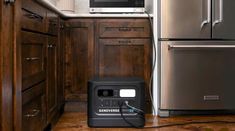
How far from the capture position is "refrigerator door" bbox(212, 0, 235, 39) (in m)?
2.63

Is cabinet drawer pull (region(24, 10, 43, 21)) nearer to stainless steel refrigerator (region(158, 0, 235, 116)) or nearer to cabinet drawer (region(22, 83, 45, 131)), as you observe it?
cabinet drawer (region(22, 83, 45, 131))

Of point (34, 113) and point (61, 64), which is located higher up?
point (61, 64)

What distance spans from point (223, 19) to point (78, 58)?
1291 mm

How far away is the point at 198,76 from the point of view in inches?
106

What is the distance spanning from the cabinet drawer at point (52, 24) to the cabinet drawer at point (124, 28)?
1.60 feet

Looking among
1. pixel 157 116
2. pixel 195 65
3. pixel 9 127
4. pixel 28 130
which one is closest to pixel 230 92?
pixel 195 65

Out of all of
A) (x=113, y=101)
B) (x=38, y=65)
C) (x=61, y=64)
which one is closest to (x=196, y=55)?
(x=113, y=101)

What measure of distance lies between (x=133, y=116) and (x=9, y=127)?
1177 millimetres

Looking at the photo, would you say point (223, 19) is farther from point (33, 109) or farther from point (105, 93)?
point (33, 109)

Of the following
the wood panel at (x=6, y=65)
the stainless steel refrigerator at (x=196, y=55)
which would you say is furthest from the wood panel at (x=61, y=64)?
the wood panel at (x=6, y=65)

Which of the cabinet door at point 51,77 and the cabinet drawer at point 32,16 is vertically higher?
the cabinet drawer at point 32,16

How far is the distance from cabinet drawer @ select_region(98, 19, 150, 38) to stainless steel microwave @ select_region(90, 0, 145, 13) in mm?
166

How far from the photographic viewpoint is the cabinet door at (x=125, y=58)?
110 inches

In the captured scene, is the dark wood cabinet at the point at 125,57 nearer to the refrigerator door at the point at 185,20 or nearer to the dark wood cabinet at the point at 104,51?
the dark wood cabinet at the point at 104,51
